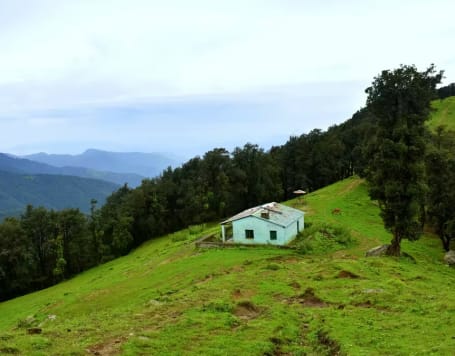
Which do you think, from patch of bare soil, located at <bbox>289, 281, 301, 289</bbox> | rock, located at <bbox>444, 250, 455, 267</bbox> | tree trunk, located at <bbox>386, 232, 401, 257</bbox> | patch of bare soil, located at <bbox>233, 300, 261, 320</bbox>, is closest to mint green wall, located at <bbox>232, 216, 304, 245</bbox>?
tree trunk, located at <bbox>386, 232, 401, 257</bbox>

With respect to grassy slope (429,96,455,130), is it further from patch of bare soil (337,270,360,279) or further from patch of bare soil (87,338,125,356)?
patch of bare soil (87,338,125,356)

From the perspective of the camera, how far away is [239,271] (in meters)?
35.0

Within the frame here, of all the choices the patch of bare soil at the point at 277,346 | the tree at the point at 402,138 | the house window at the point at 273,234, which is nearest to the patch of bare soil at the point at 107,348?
the patch of bare soil at the point at 277,346

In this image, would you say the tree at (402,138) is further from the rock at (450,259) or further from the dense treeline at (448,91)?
the dense treeline at (448,91)

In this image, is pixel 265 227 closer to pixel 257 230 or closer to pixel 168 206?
pixel 257 230

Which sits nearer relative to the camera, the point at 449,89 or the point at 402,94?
the point at 402,94

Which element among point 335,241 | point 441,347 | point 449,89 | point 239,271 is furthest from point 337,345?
point 449,89

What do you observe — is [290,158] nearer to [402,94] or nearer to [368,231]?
[368,231]

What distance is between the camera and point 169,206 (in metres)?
100

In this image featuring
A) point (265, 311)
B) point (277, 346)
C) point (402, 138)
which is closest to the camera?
point (277, 346)

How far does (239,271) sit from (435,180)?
27.5 meters

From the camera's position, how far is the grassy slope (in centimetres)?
10951

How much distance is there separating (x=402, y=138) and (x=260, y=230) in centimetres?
1894

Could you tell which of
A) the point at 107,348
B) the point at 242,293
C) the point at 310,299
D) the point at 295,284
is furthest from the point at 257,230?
the point at 107,348
